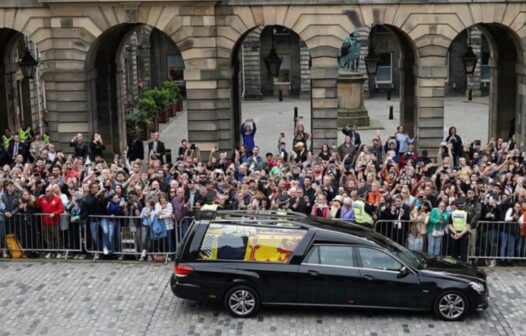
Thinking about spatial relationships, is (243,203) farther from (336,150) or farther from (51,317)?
(336,150)

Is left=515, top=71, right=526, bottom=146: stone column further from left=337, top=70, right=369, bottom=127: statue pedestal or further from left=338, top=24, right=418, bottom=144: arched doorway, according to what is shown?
left=337, top=70, right=369, bottom=127: statue pedestal

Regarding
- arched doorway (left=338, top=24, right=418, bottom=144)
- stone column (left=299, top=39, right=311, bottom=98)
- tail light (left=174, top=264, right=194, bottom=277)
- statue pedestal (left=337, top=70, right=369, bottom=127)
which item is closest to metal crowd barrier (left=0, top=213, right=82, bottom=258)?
tail light (left=174, top=264, right=194, bottom=277)

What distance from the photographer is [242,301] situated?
14.9 m

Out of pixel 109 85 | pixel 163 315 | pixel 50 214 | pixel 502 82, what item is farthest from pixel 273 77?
pixel 163 315

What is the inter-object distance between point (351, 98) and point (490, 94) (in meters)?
8.19

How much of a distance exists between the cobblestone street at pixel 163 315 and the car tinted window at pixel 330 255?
3.42ft

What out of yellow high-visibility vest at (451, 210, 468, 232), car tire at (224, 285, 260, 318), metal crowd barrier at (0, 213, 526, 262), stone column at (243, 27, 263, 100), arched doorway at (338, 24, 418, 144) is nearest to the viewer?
car tire at (224, 285, 260, 318)

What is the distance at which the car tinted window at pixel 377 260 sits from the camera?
579 inches

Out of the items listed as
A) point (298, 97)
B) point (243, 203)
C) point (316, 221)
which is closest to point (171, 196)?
point (243, 203)

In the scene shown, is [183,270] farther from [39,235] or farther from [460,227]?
[460,227]

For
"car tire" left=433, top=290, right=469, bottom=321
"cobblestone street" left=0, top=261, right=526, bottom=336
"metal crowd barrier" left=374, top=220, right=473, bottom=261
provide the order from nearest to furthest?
"cobblestone street" left=0, top=261, right=526, bottom=336
"car tire" left=433, top=290, right=469, bottom=321
"metal crowd barrier" left=374, top=220, right=473, bottom=261

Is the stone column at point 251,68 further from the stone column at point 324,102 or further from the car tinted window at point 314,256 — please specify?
the car tinted window at point 314,256

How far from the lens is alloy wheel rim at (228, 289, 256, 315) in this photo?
48.8ft

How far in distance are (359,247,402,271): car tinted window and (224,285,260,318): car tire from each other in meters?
1.95
